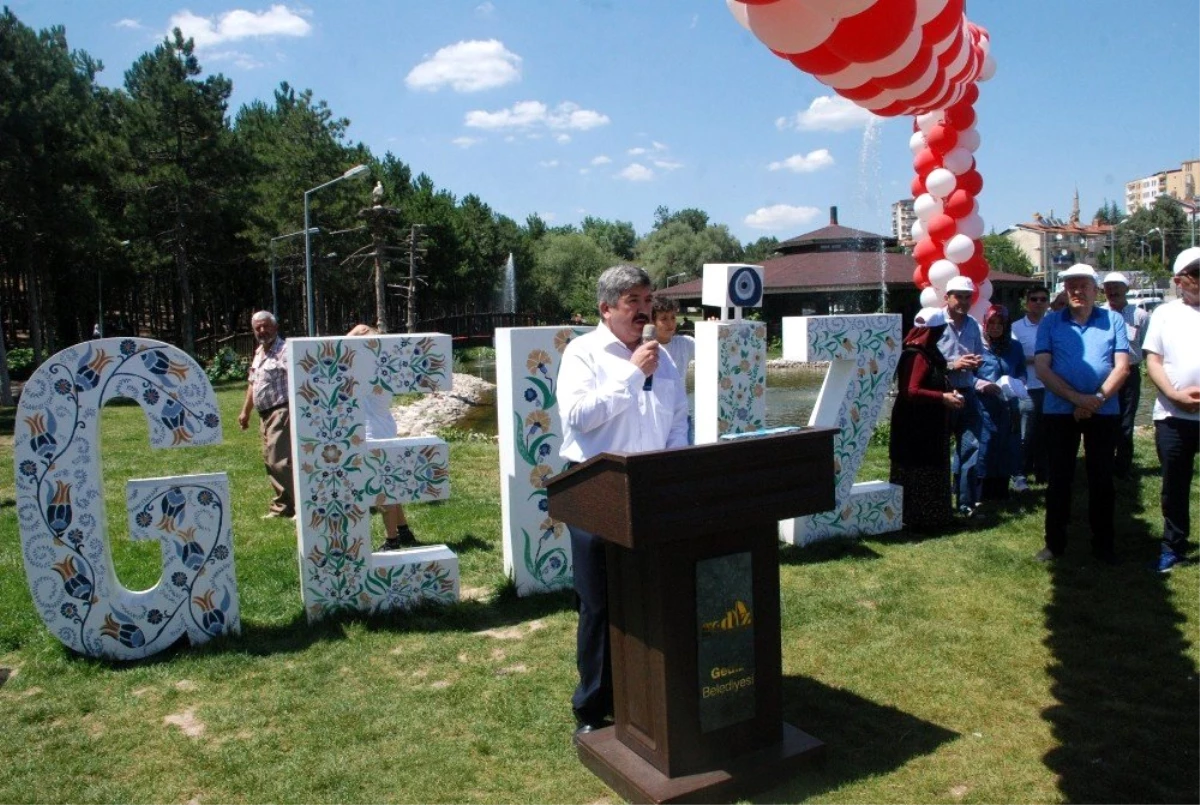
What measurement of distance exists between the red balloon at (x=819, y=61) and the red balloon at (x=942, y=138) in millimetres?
6343

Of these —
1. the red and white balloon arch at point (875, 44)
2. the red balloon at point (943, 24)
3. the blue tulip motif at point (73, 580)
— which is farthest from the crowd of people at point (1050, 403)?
the blue tulip motif at point (73, 580)

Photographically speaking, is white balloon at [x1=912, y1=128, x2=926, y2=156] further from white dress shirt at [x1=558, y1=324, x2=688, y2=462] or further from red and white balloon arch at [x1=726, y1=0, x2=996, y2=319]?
white dress shirt at [x1=558, y1=324, x2=688, y2=462]

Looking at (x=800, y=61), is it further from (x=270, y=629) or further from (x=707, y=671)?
(x=270, y=629)

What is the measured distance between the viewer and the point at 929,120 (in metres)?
9.62

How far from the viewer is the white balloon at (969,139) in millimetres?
9602

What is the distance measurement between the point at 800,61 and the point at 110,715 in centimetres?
416

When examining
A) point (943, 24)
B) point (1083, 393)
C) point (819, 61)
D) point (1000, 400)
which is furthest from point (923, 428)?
point (819, 61)

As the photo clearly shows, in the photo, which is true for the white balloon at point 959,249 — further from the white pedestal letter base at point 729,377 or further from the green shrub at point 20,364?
the green shrub at point 20,364

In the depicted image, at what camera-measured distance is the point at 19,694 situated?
4.28 m

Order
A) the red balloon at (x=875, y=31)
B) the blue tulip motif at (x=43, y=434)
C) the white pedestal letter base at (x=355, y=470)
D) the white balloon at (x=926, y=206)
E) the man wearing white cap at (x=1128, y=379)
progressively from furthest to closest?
1. the white balloon at (x=926, y=206)
2. the man wearing white cap at (x=1128, y=379)
3. the white pedestal letter base at (x=355, y=470)
4. the blue tulip motif at (x=43, y=434)
5. the red balloon at (x=875, y=31)

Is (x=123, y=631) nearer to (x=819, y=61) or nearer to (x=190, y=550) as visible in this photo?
(x=190, y=550)

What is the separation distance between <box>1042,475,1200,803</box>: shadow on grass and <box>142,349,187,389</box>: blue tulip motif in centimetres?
435

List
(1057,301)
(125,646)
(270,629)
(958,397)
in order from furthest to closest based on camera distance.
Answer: (1057,301)
(958,397)
(270,629)
(125,646)

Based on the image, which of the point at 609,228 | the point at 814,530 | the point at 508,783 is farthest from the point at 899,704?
the point at 609,228
